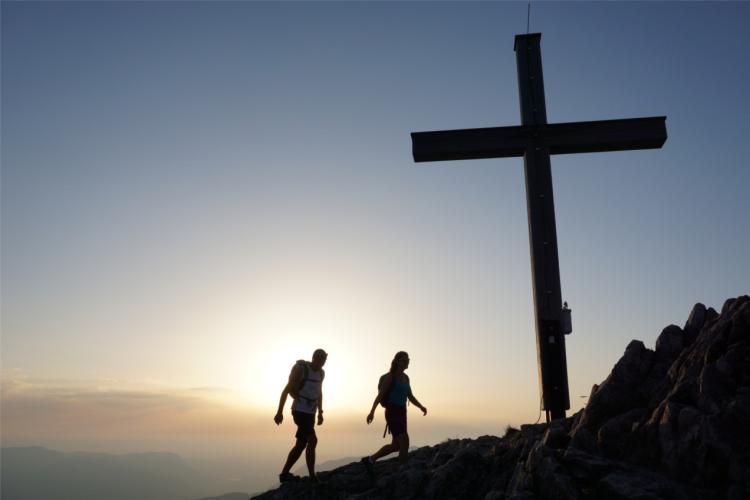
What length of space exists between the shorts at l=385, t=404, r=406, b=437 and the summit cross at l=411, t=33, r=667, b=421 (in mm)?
2939

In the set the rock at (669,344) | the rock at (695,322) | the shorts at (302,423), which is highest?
the rock at (695,322)

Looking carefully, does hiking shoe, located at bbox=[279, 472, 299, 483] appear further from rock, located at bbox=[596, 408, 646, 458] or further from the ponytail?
rock, located at bbox=[596, 408, 646, 458]

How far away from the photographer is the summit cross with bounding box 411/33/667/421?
1190cm

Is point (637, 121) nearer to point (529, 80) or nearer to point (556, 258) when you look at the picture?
point (529, 80)

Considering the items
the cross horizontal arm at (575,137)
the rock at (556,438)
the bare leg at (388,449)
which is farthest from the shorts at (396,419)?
the cross horizontal arm at (575,137)

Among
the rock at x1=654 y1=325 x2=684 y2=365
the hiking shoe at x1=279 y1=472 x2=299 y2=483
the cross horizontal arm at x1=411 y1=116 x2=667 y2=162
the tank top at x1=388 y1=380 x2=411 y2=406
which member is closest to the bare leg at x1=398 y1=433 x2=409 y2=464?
the tank top at x1=388 y1=380 x2=411 y2=406

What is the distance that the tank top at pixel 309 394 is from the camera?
10.8 metres

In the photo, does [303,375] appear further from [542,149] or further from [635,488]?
[542,149]

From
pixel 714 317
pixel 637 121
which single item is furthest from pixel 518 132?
pixel 714 317

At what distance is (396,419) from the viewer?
11500 mm

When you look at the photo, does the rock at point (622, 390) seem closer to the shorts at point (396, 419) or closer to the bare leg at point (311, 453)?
the shorts at point (396, 419)

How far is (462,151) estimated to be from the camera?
13.5m

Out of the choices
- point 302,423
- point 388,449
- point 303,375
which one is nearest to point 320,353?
point 303,375

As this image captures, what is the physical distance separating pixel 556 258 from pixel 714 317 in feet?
10.6
